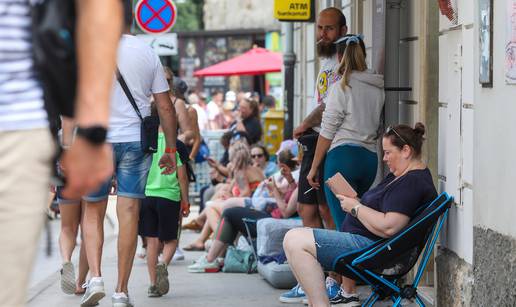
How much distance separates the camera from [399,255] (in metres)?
6.86

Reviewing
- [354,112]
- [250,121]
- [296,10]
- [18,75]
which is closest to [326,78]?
[354,112]

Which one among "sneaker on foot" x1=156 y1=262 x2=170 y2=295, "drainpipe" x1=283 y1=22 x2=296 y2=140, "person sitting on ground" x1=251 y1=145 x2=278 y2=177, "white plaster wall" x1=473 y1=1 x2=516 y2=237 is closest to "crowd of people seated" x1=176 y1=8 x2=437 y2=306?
"white plaster wall" x1=473 y1=1 x2=516 y2=237

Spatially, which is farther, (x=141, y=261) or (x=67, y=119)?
(x=141, y=261)

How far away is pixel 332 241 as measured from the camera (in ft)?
23.0

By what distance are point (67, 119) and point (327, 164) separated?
17.3ft

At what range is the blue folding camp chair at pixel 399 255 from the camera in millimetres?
6758

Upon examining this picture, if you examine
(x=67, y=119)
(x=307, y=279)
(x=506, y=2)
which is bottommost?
(x=307, y=279)

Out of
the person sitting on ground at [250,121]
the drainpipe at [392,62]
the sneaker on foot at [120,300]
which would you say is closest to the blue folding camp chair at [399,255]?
the sneaker on foot at [120,300]

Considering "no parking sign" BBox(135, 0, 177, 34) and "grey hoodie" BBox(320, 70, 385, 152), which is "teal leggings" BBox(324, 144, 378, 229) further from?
"no parking sign" BBox(135, 0, 177, 34)

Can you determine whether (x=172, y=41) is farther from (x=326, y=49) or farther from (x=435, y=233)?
(x=435, y=233)

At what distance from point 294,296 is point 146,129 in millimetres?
1873

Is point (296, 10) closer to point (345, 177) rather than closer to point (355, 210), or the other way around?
point (345, 177)

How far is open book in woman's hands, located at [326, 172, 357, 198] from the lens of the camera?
730cm

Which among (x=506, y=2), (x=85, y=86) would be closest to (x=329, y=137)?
(x=506, y=2)
